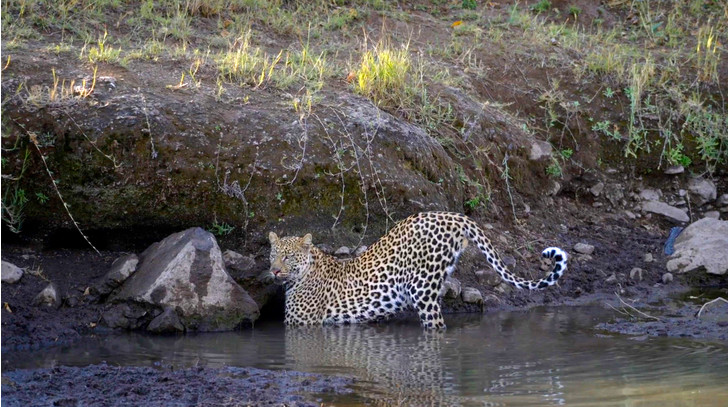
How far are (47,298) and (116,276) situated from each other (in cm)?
70

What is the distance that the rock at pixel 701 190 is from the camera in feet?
47.7

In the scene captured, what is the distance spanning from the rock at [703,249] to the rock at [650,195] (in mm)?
1685

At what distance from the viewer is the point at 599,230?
13.5 meters

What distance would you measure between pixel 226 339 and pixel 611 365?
142 inches

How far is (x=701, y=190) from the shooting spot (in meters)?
14.6

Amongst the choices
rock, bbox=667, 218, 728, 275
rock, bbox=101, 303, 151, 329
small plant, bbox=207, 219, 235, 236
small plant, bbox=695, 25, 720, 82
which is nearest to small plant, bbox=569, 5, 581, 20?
small plant, bbox=695, 25, 720, 82

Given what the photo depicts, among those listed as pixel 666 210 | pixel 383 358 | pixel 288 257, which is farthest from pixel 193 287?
pixel 666 210

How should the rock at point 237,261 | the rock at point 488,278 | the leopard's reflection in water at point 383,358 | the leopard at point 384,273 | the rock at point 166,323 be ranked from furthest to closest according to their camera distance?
the rock at point 488,278
the rock at point 237,261
the leopard at point 384,273
the rock at point 166,323
the leopard's reflection in water at point 383,358

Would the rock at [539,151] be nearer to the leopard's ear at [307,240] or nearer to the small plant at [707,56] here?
the small plant at [707,56]

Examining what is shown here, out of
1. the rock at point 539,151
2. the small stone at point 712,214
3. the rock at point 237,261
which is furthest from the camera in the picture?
the small stone at point 712,214

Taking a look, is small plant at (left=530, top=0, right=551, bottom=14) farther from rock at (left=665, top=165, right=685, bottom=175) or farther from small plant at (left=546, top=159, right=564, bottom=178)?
small plant at (left=546, top=159, right=564, bottom=178)

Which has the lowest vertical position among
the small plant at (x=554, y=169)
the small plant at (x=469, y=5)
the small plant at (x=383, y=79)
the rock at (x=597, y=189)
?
the rock at (x=597, y=189)

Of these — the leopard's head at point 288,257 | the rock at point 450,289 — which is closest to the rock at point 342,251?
the leopard's head at point 288,257

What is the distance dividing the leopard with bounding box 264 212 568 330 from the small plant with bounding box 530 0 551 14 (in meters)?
8.49
